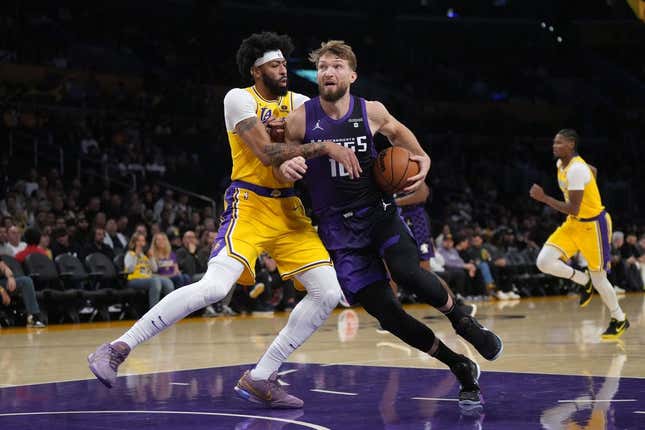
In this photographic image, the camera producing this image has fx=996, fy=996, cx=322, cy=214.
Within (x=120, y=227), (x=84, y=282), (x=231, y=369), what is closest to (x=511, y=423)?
(x=231, y=369)

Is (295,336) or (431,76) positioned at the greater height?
(431,76)

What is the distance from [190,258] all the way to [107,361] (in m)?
8.09

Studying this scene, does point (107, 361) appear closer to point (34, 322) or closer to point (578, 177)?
point (578, 177)

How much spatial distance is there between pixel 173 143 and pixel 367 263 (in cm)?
1434

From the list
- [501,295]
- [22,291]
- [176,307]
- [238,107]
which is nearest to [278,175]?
[238,107]

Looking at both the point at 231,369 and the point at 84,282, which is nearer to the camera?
the point at 231,369

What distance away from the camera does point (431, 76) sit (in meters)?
29.7

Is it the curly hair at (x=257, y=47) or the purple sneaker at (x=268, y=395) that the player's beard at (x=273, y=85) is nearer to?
the curly hair at (x=257, y=47)

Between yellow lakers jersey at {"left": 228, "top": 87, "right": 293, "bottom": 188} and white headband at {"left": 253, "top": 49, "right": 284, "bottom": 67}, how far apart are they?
0.15 meters

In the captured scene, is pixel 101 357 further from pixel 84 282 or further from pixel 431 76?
pixel 431 76

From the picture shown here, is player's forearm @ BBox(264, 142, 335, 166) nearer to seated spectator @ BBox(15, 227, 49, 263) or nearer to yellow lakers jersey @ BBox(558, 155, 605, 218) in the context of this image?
yellow lakers jersey @ BBox(558, 155, 605, 218)

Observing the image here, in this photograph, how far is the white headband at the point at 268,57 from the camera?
17.5 feet

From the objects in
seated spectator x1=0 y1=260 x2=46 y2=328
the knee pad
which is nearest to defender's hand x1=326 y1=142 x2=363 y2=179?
the knee pad

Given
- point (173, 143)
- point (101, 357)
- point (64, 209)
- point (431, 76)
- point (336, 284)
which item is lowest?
point (101, 357)
